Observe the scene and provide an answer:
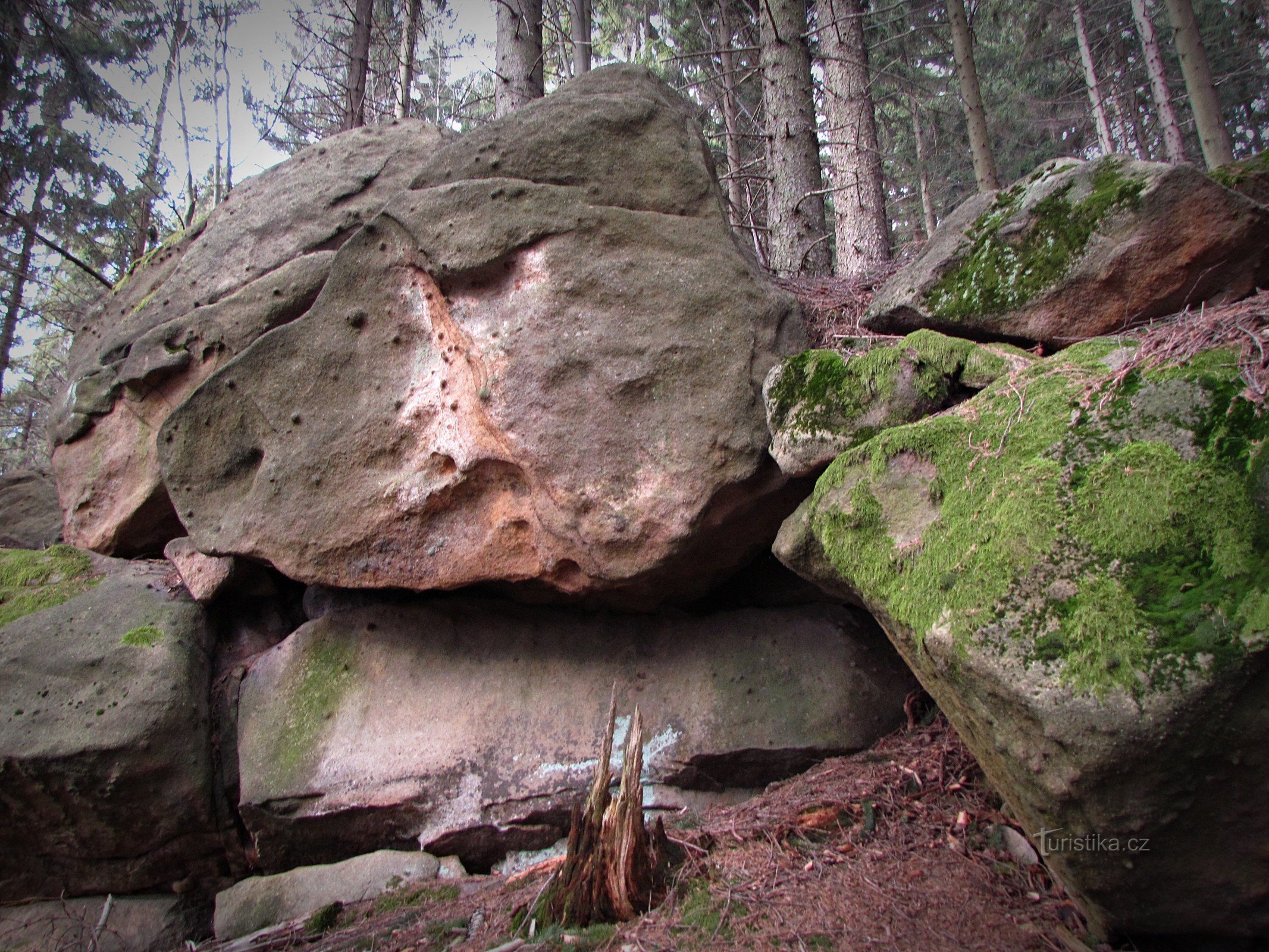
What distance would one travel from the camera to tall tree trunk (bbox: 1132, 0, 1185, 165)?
35.2 ft

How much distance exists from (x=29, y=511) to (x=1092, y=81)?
19745 mm

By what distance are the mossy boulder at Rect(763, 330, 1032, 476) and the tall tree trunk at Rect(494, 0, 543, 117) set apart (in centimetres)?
745

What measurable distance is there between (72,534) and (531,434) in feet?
15.9

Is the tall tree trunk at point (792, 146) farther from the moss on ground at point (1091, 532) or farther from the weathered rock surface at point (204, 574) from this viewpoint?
the weathered rock surface at point (204, 574)

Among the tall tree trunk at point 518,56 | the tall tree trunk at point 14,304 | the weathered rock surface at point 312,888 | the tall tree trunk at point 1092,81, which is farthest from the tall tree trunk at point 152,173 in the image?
the tall tree trunk at point 1092,81

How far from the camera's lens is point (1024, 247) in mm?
3871

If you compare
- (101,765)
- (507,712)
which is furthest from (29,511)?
(507,712)

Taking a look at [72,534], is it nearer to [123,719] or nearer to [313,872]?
[123,719]

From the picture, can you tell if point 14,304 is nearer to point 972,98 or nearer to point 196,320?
point 196,320

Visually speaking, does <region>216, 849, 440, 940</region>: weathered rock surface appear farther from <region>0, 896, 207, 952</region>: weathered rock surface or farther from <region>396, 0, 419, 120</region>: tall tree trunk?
<region>396, 0, 419, 120</region>: tall tree trunk

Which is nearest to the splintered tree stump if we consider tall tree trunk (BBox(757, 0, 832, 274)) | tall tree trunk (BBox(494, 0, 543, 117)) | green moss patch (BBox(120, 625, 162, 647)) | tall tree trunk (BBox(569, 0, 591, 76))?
green moss patch (BBox(120, 625, 162, 647))

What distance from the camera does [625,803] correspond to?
10.1 feet

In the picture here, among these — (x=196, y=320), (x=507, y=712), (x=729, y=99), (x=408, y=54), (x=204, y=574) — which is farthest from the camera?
(x=729, y=99)

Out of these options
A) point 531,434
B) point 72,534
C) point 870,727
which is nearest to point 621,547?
point 531,434
